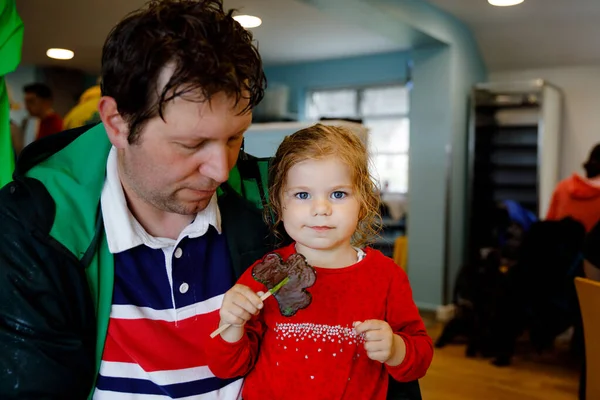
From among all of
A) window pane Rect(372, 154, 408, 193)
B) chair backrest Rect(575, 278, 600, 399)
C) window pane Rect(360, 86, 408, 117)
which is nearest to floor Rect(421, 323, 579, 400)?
chair backrest Rect(575, 278, 600, 399)

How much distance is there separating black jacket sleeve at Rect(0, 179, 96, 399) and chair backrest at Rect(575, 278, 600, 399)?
1.99 meters

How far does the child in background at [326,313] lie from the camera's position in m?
1.12

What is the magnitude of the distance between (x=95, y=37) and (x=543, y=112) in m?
5.15

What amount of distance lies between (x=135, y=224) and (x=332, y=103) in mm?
7860

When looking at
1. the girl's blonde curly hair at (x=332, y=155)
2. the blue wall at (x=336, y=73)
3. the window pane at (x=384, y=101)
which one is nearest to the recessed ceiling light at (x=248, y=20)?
the blue wall at (x=336, y=73)

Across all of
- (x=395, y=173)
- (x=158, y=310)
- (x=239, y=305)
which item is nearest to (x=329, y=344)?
(x=239, y=305)

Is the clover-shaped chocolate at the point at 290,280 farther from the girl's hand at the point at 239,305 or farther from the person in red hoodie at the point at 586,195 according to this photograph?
the person in red hoodie at the point at 586,195

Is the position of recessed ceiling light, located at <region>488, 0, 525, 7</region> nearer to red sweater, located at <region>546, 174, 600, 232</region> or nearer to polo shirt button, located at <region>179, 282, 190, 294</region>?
red sweater, located at <region>546, 174, 600, 232</region>

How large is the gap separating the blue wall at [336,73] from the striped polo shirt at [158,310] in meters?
7.12

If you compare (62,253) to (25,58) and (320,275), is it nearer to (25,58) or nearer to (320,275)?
(320,275)

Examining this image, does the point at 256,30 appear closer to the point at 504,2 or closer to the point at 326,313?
the point at 504,2

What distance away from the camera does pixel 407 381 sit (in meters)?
1.17

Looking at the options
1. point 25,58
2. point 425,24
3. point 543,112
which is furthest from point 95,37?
point 543,112

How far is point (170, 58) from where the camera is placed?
3.28 ft
